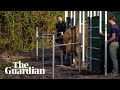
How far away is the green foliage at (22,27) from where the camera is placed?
1547 cm

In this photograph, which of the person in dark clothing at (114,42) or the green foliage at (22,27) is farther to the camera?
the green foliage at (22,27)

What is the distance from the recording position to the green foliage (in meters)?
15.5

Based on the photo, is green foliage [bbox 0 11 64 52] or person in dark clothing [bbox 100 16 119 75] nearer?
person in dark clothing [bbox 100 16 119 75]

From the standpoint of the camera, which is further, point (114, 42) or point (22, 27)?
point (22, 27)

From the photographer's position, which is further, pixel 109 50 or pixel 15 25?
pixel 15 25

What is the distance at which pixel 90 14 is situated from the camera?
9.85 m

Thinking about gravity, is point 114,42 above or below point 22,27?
below

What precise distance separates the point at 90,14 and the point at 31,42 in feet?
20.2

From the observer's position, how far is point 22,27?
51.7 feet
